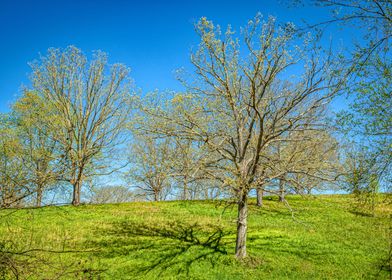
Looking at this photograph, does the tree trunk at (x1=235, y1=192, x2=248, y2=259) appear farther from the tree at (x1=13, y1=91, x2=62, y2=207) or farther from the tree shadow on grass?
the tree at (x1=13, y1=91, x2=62, y2=207)

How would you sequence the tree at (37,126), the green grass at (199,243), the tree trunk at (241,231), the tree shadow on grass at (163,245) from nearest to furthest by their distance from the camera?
the green grass at (199,243) < the tree shadow on grass at (163,245) < the tree trunk at (241,231) < the tree at (37,126)

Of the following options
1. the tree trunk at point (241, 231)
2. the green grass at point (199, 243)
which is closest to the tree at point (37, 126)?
the green grass at point (199, 243)

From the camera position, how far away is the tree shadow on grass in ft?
38.3

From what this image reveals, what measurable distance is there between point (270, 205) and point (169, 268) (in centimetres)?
1583

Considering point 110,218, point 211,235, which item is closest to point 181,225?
point 211,235

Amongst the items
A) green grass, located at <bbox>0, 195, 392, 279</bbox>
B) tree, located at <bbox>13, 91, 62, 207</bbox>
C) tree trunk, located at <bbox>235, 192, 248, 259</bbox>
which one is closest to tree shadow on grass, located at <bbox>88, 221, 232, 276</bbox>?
green grass, located at <bbox>0, 195, 392, 279</bbox>

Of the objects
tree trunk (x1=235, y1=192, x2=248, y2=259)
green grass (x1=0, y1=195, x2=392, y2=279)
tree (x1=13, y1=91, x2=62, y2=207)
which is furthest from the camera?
tree (x1=13, y1=91, x2=62, y2=207)

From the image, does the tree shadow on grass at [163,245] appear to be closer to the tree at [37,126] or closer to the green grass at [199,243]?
the green grass at [199,243]

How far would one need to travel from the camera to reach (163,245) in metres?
13.8

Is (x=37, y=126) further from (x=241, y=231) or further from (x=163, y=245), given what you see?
(x=241, y=231)

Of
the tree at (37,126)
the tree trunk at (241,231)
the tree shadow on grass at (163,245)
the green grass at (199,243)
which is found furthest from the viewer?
the tree at (37,126)

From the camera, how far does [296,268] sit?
462 inches

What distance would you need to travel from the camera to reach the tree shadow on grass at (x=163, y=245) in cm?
1167

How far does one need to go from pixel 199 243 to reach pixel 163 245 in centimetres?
164
